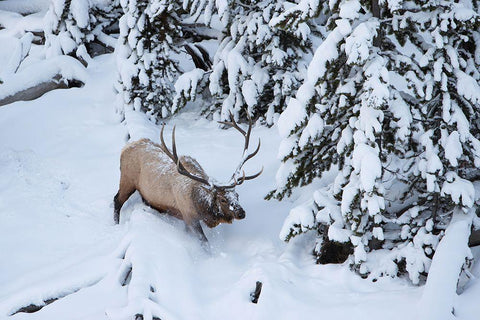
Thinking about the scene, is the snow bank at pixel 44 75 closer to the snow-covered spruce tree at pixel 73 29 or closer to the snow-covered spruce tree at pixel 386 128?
the snow-covered spruce tree at pixel 73 29

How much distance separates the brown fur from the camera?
669 centimetres

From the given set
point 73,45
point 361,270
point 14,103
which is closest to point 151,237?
point 361,270

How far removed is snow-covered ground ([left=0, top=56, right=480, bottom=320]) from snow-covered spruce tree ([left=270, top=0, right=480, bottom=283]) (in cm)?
53

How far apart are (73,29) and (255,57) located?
18.2 feet

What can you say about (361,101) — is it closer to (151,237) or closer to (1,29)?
(151,237)

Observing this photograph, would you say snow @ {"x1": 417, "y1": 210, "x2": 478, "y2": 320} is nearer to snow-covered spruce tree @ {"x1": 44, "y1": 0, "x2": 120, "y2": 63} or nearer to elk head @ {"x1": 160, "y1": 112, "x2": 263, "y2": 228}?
elk head @ {"x1": 160, "y1": 112, "x2": 263, "y2": 228}

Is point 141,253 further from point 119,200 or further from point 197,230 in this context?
point 119,200

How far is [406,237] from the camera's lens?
18.1 ft

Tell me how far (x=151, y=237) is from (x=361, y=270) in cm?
264

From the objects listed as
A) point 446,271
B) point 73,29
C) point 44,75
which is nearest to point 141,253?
point 446,271

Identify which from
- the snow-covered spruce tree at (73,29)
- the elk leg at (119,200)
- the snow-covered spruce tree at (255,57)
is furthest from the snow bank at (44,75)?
the elk leg at (119,200)

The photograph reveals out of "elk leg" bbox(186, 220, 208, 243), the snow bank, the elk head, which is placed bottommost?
the snow bank

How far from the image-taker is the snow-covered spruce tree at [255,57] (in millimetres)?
8617

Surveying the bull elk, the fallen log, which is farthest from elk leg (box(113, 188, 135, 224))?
the fallen log
